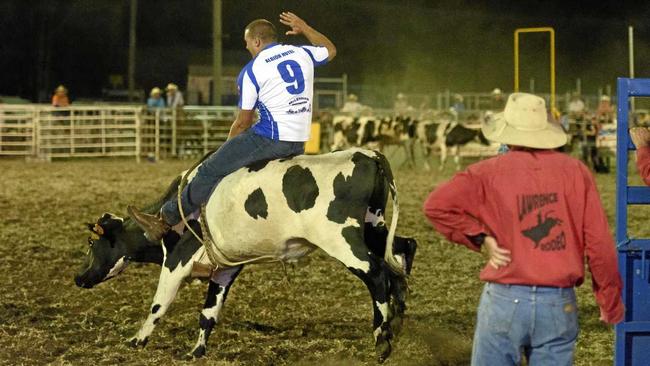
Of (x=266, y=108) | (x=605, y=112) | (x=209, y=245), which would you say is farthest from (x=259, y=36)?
(x=605, y=112)

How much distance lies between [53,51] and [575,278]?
4895 centimetres

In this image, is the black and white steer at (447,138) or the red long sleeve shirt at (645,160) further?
the black and white steer at (447,138)

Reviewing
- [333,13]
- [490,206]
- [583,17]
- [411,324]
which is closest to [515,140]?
[490,206]

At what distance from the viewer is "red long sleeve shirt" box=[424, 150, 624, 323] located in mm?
3164

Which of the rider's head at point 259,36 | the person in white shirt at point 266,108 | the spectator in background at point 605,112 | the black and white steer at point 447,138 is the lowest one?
the person in white shirt at point 266,108

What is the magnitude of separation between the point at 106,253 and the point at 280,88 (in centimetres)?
174

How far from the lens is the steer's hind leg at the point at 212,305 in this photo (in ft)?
18.9

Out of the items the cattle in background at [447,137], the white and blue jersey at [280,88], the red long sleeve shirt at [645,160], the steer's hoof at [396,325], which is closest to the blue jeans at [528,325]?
the red long sleeve shirt at [645,160]

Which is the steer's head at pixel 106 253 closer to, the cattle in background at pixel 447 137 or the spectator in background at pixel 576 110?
the cattle in background at pixel 447 137

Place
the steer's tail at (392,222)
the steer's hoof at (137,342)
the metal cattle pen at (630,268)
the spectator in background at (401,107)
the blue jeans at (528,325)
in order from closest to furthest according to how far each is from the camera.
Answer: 1. the blue jeans at (528,325)
2. the metal cattle pen at (630,268)
3. the steer's tail at (392,222)
4. the steer's hoof at (137,342)
5. the spectator in background at (401,107)

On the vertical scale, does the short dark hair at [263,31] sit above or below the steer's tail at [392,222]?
above

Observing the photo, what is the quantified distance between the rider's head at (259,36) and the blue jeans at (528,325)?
2863mm

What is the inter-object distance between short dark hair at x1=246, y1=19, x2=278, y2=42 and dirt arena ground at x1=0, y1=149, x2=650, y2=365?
73.4 inches

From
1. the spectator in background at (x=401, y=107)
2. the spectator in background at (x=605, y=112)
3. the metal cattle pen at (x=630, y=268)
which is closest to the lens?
the metal cattle pen at (x=630, y=268)
